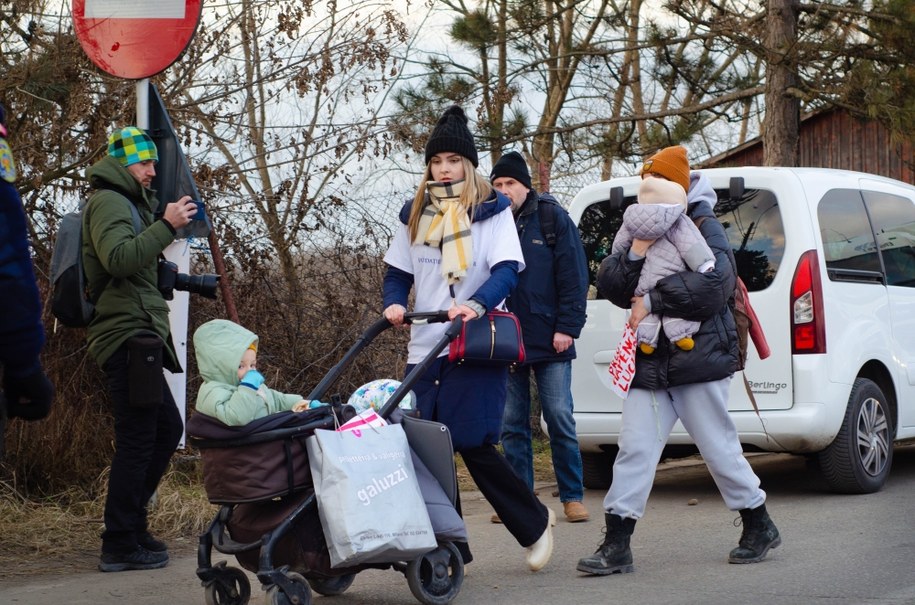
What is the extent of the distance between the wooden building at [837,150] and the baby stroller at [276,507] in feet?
57.0

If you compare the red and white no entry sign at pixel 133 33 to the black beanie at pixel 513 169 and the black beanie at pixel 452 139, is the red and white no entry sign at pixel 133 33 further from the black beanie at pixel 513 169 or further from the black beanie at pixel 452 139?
the black beanie at pixel 513 169

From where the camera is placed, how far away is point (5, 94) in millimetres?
7016

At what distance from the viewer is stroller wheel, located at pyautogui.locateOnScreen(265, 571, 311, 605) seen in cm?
450

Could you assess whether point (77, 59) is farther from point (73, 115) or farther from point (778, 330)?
point (778, 330)

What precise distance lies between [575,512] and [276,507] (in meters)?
2.77

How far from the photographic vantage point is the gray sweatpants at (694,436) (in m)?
5.57

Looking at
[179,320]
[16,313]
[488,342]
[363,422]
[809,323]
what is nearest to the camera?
[16,313]

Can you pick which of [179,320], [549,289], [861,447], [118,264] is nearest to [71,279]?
[118,264]

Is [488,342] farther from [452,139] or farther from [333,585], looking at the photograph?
[333,585]

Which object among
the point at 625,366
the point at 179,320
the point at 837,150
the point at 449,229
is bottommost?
the point at 625,366

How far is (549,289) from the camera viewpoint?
7.02 m

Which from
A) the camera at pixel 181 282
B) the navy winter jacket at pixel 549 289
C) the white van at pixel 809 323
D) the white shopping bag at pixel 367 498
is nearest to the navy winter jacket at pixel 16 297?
the white shopping bag at pixel 367 498

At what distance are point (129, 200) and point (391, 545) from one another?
2252mm

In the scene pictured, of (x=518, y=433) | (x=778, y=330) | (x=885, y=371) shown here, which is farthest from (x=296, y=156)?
(x=885, y=371)
